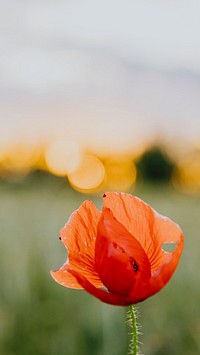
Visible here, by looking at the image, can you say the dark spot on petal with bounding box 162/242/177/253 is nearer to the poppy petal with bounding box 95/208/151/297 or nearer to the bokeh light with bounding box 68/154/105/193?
the poppy petal with bounding box 95/208/151/297

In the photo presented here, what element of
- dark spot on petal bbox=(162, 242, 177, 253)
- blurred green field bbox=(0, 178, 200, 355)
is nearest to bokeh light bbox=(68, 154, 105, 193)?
dark spot on petal bbox=(162, 242, 177, 253)

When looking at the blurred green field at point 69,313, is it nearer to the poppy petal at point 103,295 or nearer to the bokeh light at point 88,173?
the poppy petal at point 103,295

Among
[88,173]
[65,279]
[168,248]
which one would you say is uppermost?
[65,279]

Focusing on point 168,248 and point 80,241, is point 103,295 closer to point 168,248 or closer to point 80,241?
point 80,241

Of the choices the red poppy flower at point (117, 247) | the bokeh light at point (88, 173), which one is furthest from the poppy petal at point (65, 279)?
the bokeh light at point (88, 173)

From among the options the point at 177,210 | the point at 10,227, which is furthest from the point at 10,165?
the point at 10,227

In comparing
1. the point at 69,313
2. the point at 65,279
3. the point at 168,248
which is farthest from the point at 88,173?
the point at 65,279

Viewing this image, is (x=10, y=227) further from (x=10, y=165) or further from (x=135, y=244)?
(x=10, y=165)
